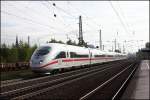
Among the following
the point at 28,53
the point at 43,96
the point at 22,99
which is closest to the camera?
the point at 22,99

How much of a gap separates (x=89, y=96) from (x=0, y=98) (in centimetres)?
415

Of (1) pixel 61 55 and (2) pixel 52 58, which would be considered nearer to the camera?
(2) pixel 52 58

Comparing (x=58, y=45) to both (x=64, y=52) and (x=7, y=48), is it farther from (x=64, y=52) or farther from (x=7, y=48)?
(x=7, y=48)

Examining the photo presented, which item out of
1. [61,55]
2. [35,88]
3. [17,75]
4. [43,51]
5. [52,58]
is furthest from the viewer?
[61,55]

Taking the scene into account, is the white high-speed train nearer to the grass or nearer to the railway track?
the grass

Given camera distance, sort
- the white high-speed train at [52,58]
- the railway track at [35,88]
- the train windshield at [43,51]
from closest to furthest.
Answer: the railway track at [35,88] → the white high-speed train at [52,58] → the train windshield at [43,51]

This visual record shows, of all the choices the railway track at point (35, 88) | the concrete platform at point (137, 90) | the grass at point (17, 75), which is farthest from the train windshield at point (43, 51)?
the concrete platform at point (137, 90)

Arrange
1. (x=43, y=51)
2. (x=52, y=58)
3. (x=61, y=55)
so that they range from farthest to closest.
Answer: (x=61, y=55) → (x=43, y=51) → (x=52, y=58)

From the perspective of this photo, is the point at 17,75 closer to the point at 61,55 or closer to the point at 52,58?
the point at 52,58

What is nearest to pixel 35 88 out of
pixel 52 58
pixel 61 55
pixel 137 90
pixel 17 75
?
pixel 137 90

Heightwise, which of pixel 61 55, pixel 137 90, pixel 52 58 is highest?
pixel 61 55

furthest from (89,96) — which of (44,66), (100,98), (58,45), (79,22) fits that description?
(79,22)

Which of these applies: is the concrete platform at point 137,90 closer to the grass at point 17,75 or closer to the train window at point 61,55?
the train window at point 61,55

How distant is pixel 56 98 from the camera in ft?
47.0
